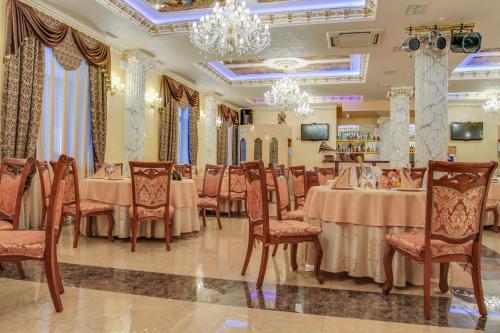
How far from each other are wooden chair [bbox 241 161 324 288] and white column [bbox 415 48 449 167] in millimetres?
4567

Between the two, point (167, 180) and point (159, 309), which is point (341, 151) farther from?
point (159, 309)

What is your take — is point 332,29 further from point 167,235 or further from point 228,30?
point 167,235

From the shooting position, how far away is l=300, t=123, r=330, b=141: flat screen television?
15.6 metres

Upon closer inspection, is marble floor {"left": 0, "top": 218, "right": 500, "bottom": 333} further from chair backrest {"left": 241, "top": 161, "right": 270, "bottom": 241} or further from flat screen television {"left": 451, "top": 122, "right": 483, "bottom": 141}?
flat screen television {"left": 451, "top": 122, "right": 483, "bottom": 141}

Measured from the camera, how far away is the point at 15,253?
2.50m

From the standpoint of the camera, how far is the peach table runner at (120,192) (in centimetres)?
509

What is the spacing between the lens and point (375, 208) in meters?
3.27

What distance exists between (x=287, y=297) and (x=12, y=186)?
7.83 feet

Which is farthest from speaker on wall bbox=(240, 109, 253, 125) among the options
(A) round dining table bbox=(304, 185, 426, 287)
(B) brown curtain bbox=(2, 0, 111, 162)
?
(A) round dining table bbox=(304, 185, 426, 287)

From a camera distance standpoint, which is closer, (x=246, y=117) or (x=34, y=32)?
(x=34, y=32)

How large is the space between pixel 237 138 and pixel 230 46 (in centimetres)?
1079

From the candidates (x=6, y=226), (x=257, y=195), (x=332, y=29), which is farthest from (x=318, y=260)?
(x=332, y=29)

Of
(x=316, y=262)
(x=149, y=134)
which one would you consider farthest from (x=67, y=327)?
(x=149, y=134)

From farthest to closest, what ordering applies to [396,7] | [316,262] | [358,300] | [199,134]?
[199,134] → [396,7] → [316,262] → [358,300]
